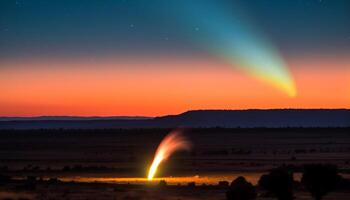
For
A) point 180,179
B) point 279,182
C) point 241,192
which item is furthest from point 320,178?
point 180,179

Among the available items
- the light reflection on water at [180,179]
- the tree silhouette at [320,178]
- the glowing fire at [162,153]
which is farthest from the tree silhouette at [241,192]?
the glowing fire at [162,153]

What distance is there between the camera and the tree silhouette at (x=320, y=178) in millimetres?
38188

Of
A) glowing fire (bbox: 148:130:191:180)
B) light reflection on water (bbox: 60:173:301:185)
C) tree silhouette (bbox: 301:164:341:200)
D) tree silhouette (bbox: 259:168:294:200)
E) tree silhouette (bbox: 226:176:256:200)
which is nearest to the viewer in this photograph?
tree silhouette (bbox: 259:168:294:200)

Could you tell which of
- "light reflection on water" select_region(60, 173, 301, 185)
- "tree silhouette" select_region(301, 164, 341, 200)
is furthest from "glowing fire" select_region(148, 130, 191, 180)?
"tree silhouette" select_region(301, 164, 341, 200)

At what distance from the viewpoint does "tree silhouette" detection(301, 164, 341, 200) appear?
1503 inches

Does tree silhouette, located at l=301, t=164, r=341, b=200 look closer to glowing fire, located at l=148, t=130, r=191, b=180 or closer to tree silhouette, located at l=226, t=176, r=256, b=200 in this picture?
tree silhouette, located at l=226, t=176, r=256, b=200

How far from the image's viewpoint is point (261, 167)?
6956 centimetres

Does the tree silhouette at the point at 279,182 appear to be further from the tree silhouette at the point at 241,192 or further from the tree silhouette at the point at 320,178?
the tree silhouette at the point at 320,178

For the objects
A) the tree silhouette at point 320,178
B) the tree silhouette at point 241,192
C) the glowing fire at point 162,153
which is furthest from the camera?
the glowing fire at point 162,153

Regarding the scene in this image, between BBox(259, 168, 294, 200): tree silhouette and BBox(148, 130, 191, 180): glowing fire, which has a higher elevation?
BBox(148, 130, 191, 180): glowing fire

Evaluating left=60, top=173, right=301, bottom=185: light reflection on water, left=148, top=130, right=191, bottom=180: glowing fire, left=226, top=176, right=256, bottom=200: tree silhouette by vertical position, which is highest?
left=148, top=130, right=191, bottom=180: glowing fire

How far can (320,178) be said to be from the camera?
3844 cm

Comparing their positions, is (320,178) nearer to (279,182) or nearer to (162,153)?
(279,182)

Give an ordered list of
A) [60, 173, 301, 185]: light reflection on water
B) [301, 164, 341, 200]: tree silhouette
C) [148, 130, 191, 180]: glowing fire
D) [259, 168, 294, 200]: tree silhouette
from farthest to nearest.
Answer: [148, 130, 191, 180]: glowing fire
[60, 173, 301, 185]: light reflection on water
[301, 164, 341, 200]: tree silhouette
[259, 168, 294, 200]: tree silhouette
